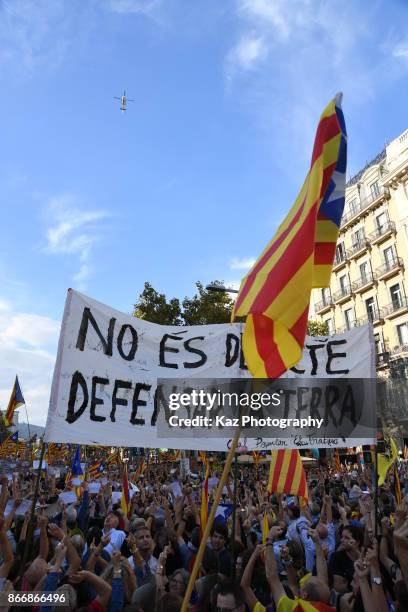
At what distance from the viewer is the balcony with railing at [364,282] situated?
114 ft

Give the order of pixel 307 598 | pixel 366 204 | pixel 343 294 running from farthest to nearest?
pixel 343 294, pixel 366 204, pixel 307 598

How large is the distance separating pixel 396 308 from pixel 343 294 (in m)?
5.99

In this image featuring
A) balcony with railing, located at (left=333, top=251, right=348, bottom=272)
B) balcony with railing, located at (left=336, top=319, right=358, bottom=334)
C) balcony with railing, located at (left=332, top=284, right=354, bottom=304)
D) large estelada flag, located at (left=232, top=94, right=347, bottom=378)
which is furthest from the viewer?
balcony with railing, located at (left=333, top=251, right=348, bottom=272)

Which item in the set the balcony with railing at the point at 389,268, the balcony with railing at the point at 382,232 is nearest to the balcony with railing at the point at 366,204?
the balcony with railing at the point at 382,232

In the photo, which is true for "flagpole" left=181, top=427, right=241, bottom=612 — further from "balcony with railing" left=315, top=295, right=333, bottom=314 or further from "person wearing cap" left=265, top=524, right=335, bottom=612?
"balcony with railing" left=315, top=295, right=333, bottom=314

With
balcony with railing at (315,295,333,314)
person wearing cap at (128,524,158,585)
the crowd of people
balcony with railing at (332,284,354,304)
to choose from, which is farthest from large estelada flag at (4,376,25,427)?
balcony with railing at (315,295,333,314)

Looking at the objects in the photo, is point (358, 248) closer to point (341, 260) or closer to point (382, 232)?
point (341, 260)

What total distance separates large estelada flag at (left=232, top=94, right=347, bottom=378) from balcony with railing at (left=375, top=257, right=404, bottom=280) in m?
31.5

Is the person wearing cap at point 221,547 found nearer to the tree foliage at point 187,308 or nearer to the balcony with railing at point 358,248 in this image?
the tree foliage at point 187,308

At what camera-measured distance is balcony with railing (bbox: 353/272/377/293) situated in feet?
114

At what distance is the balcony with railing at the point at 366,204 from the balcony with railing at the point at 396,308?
7431mm

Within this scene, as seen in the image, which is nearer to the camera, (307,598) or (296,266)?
(296,266)

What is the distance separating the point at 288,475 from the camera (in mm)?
7109

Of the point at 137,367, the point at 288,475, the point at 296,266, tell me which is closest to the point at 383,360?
the point at 288,475
